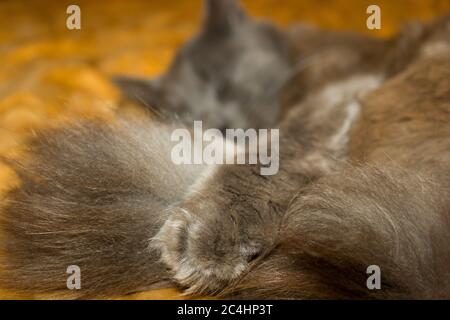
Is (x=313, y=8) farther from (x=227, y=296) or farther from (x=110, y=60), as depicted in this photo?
(x=227, y=296)

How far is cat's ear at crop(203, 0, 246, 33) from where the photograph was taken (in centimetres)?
202

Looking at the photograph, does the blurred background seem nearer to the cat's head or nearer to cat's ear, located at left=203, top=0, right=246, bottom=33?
the cat's head

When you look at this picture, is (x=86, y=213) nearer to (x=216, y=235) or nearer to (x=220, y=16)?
(x=216, y=235)

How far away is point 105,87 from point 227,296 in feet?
4.18

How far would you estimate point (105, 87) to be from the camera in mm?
2006

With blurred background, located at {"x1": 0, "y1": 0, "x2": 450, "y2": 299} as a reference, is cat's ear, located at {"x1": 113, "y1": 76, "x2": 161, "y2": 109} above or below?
below

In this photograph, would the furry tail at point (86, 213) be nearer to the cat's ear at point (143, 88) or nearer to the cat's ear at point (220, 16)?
the cat's ear at point (143, 88)

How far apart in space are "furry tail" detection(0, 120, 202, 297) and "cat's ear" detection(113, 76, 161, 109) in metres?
0.87

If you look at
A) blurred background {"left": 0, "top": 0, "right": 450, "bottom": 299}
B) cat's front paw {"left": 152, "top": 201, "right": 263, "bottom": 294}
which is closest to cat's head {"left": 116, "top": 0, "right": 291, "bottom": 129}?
blurred background {"left": 0, "top": 0, "right": 450, "bottom": 299}

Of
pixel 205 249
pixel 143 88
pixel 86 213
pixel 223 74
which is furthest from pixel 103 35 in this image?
pixel 205 249

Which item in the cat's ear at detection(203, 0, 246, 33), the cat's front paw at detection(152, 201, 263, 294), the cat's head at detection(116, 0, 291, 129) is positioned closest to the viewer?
the cat's front paw at detection(152, 201, 263, 294)

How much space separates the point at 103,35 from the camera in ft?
7.90
